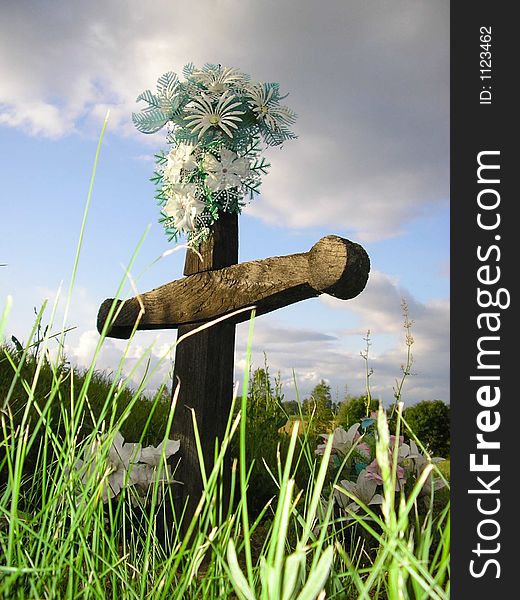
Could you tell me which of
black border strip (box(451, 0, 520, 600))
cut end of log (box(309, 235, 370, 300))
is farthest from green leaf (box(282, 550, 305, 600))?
cut end of log (box(309, 235, 370, 300))

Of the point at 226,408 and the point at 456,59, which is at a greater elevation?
the point at 456,59

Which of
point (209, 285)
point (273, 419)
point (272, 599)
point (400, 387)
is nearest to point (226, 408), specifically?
point (209, 285)

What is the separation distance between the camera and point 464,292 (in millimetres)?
1363

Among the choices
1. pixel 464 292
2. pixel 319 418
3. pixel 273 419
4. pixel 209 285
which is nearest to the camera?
pixel 464 292

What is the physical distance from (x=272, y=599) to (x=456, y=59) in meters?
1.20

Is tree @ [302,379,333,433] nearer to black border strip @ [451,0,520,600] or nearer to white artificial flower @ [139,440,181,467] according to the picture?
white artificial flower @ [139,440,181,467]

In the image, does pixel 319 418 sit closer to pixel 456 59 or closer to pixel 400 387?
pixel 400 387

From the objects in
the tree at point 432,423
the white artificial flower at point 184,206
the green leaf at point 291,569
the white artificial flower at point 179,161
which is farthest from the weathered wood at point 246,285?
the tree at point 432,423

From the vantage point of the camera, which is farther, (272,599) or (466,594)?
(466,594)

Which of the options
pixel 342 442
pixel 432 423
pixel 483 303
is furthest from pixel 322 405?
pixel 483 303

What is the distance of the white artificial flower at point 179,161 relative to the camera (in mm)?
4043

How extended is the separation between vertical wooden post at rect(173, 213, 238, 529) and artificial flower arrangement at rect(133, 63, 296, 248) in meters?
0.13

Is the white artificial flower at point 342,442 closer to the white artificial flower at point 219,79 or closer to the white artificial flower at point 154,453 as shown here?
the white artificial flower at point 154,453

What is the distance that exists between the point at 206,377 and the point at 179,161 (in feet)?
4.39
